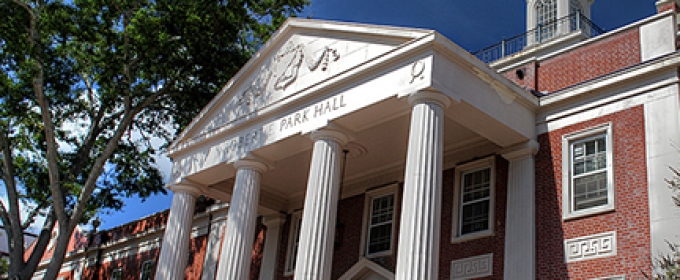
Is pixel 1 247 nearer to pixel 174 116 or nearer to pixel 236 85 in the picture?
pixel 174 116

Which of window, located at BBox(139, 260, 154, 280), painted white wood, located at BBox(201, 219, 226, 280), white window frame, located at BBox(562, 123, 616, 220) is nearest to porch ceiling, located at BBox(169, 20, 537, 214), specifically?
white window frame, located at BBox(562, 123, 616, 220)

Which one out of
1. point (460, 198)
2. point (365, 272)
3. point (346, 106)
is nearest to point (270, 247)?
point (365, 272)

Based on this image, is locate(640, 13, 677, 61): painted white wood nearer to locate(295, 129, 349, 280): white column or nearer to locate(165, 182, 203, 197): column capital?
locate(295, 129, 349, 280): white column

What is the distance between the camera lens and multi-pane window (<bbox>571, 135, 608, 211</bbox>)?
1580 cm

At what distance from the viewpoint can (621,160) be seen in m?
15.5

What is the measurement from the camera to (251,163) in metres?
19.6

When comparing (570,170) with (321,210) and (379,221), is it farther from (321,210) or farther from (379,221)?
(379,221)

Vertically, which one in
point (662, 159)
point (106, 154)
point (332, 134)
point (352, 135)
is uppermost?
point (106, 154)

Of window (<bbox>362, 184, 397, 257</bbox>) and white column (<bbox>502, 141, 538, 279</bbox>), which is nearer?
white column (<bbox>502, 141, 538, 279</bbox>)

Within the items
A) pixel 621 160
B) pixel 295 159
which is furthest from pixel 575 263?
pixel 295 159

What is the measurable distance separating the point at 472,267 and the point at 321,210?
3924mm

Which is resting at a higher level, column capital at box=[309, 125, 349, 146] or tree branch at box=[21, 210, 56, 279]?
column capital at box=[309, 125, 349, 146]

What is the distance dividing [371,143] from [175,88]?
11.2 meters

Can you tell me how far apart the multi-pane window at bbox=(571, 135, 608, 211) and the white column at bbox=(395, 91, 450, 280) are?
11.3ft
